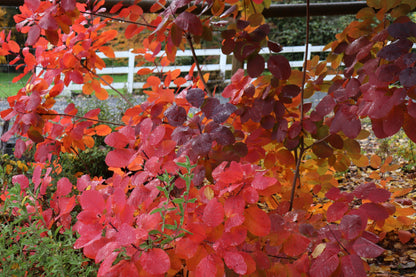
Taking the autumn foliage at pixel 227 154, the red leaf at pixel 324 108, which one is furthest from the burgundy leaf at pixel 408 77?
the red leaf at pixel 324 108

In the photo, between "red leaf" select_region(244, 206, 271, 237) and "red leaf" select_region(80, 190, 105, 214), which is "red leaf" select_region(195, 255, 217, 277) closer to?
Answer: "red leaf" select_region(244, 206, 271, 237)

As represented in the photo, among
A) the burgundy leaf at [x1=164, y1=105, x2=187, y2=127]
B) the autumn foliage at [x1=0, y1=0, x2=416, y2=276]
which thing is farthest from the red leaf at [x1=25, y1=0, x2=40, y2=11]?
the burgundy leaf at [x1=164, y1=105, x2=187, y2=127]

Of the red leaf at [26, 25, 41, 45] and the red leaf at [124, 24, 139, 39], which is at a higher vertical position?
the red leaf at [26, 25, 41, 45]

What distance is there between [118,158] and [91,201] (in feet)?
0.63

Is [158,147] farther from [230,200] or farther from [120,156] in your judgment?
[230,200]

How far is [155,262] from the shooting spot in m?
0.75

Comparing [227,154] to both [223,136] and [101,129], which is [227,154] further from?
[101,129]

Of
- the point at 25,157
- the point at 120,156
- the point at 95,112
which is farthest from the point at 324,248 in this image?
the point at 25,157

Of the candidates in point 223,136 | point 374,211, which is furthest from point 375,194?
point 223,136

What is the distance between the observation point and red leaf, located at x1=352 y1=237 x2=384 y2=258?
2.57ft

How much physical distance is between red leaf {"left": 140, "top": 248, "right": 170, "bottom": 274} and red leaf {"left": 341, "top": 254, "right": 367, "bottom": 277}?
367 millimetres

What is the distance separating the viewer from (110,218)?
855 mm

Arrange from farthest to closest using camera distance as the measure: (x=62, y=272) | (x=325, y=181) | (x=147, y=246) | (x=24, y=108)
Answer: (x=325, y=181), (x=24, y=108), (x=62, y=272), (x=147, y=246)

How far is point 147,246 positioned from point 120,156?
0.32m
